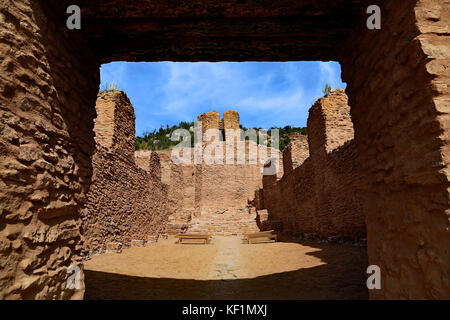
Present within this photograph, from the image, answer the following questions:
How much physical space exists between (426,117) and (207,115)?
31476mm

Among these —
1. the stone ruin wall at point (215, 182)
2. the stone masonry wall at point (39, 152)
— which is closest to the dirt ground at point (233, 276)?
the stone masonry wall at point (39, 152)

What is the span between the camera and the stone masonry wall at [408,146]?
215 cm

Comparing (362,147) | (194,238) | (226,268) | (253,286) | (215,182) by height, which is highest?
(215,182)

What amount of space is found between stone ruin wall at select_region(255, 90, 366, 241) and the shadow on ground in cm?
305

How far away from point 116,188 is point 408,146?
1071 centimetres

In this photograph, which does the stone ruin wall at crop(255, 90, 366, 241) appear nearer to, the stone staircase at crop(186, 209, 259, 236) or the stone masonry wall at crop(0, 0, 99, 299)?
the stone staircase at crop(186, 209, 259, 236)

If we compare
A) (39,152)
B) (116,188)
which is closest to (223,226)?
(116,188)

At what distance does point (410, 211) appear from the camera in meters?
2.53

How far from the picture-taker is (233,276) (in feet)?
20.5

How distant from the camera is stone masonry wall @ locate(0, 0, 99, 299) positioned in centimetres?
219

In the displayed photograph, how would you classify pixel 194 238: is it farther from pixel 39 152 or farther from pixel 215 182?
pixel 215 182

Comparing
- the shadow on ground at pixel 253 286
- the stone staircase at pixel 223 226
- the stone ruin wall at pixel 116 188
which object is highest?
the stone ruin wall at pixel 116 188

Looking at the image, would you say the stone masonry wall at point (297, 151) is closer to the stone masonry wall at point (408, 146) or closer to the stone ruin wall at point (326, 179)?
the stone ruin wall at point (326, 179)

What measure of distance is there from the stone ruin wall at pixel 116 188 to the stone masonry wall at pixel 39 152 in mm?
5302
